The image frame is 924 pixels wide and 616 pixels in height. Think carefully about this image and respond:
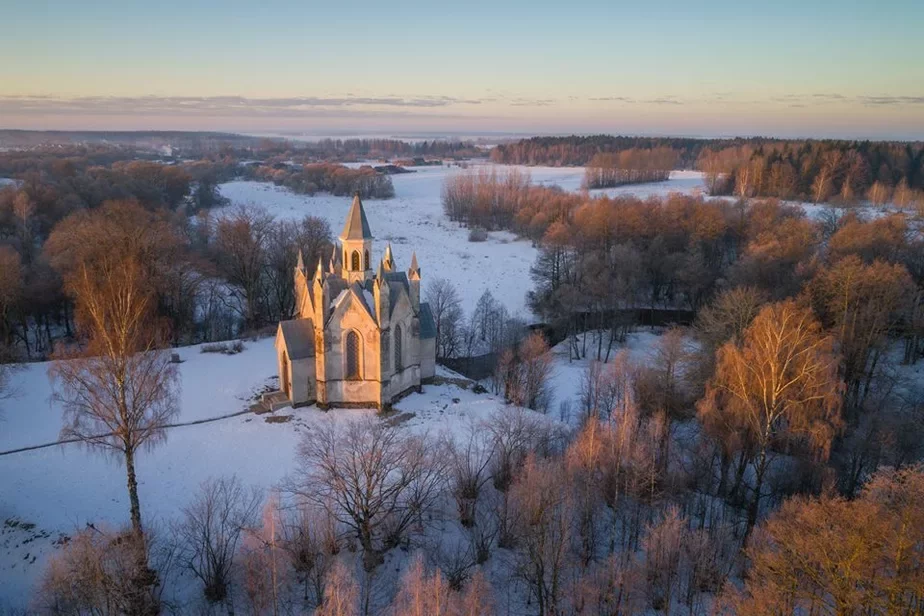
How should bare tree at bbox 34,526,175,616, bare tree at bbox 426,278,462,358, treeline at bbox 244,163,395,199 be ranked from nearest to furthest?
1. bare tree at bbox 34,526,175,616
2. bare tree at bbox 426,278,462,358
3. treeline at bbox 244,163,395,199

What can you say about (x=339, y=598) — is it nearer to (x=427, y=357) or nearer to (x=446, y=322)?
(x=427, y=357)

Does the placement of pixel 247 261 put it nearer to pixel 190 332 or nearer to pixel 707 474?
pixel 190 332

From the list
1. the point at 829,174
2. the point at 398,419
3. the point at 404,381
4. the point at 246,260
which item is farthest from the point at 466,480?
the point at 829,174

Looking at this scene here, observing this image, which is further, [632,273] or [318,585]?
[632,273]

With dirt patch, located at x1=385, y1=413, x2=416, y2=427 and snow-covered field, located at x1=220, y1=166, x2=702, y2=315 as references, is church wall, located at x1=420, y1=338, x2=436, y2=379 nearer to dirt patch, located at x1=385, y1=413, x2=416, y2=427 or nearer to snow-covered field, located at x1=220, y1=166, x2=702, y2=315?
dirt patch, located at x1=385, y1=413, x2=416, y2=427

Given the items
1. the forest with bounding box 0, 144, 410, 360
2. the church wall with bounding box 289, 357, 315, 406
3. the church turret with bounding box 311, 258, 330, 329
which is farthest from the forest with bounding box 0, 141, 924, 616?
the church turret with bounding box 311, 258, 330, 329

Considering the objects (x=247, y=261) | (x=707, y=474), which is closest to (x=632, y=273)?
(x=707, y=474)

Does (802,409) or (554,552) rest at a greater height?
(802,409)
